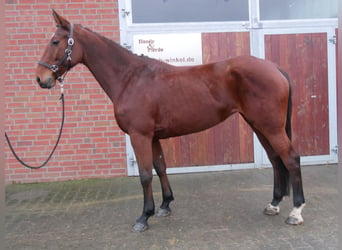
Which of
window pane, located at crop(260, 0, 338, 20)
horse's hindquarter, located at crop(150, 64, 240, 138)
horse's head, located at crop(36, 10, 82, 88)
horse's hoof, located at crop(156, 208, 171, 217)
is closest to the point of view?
horse's head, located at crop(36, 10, 82, 88)

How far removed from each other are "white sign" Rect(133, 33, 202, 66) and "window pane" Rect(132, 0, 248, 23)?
0.29m

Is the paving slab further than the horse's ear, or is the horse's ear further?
the horse's ear

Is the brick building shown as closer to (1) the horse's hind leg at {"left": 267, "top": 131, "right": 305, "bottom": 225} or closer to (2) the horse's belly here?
(2) the horse's belly

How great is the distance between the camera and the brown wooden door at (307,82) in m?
5.09

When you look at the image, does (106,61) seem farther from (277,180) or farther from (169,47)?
(277,180)

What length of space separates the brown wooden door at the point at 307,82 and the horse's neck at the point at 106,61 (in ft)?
9.53

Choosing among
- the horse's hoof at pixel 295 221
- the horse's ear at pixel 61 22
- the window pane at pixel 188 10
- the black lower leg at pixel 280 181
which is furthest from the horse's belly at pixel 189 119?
the window pane at pixel 188 10

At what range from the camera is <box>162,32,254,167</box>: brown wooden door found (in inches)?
196

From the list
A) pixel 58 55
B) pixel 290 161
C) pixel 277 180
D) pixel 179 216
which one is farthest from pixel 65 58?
pixel 277 180

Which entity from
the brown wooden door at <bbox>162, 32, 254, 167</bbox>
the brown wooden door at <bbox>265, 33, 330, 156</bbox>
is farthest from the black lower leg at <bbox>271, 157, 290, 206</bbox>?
the brown wooden door at <bbox>265, 33, 330, 156</bbox>

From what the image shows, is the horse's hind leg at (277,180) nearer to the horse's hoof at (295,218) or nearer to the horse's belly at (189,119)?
the horse's hoof at (295,218)

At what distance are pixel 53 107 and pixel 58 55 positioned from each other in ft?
6.82

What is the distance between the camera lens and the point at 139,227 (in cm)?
300

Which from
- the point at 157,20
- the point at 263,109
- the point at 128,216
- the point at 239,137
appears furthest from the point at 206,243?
the point at 157,20
